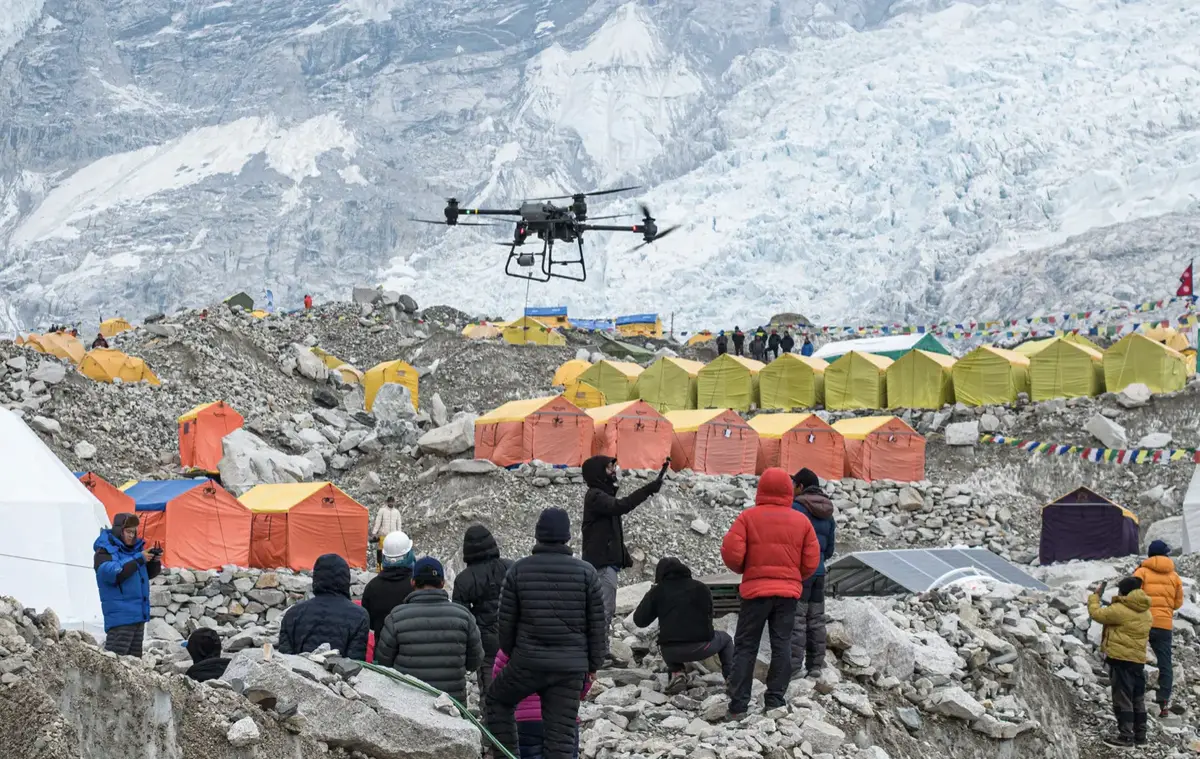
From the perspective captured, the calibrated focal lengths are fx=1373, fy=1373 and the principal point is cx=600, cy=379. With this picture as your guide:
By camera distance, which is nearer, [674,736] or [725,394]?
[674,736]

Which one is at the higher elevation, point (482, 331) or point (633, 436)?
point (482, 331)

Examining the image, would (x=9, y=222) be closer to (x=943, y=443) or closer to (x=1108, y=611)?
(x=943, y=443)

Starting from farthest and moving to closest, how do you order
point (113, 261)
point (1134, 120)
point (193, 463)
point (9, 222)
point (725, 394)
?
point (9, 222) < point (113, 261) < point (1134, 120) < point (725, 394) < point (193, 463)

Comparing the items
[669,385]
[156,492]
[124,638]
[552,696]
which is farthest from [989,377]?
[552,696]

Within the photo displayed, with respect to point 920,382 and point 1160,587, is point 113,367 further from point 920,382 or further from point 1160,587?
point 1160,587

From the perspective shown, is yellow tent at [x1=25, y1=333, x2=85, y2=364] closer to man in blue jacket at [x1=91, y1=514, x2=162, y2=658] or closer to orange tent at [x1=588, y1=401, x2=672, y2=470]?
orange tent at [x1=588, y1=401, x2=672, y2=470]

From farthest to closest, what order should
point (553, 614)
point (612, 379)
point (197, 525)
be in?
point (612, 379)
point (197, 525)
point (553, 614)

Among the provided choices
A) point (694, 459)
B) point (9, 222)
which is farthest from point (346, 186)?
point (694, 459)
